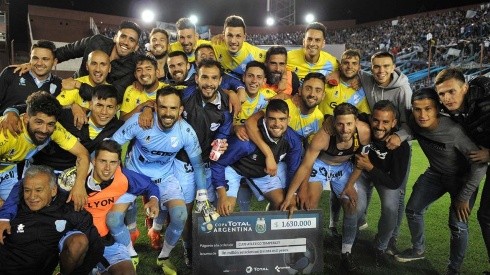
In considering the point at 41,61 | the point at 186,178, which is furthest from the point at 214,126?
the point at 41,61

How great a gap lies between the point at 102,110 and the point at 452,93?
11.1 ft

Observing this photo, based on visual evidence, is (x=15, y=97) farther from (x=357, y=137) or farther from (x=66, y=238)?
(x=357, y=137)

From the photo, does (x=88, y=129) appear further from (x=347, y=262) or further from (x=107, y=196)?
(x=347, y=262)

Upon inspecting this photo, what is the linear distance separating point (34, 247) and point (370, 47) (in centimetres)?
2869

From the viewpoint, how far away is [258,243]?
3.81 meters

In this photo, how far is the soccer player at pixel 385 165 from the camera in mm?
4125

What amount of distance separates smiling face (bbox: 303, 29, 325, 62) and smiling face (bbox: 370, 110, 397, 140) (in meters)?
1.54

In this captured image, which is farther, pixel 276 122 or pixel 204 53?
pixel 204 53

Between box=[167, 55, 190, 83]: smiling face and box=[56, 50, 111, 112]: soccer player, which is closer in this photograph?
box=[56, 50, 111, 112]: soccer player

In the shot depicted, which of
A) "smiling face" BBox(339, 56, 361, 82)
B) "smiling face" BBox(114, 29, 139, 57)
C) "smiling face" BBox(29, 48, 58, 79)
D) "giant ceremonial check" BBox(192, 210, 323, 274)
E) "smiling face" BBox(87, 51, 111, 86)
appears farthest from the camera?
"smiling face" BBox(114, 29, 139, 57)

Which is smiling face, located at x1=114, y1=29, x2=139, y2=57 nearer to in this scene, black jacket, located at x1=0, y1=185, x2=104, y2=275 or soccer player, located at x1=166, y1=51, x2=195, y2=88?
soccer player, located at x1=166, y1=51, x2=195, y2=88

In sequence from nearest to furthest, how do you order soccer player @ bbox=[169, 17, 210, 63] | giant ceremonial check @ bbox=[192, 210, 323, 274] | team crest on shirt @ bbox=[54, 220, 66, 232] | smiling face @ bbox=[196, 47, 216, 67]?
team crest on shirt @ bbox=[54, 220, 66, 232], giant ceremonial check @ bbox=[192, 210, 323, 274], smiling face @ bbox=[196, 47, 216, 67], soccer player @ bbox=[169, 17, 210, 63]

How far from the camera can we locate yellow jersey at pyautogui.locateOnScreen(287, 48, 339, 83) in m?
5.46

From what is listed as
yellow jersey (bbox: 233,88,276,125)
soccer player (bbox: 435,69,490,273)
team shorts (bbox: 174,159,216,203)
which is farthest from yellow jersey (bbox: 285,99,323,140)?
soccer player (bbox: 435,69,490,273)
